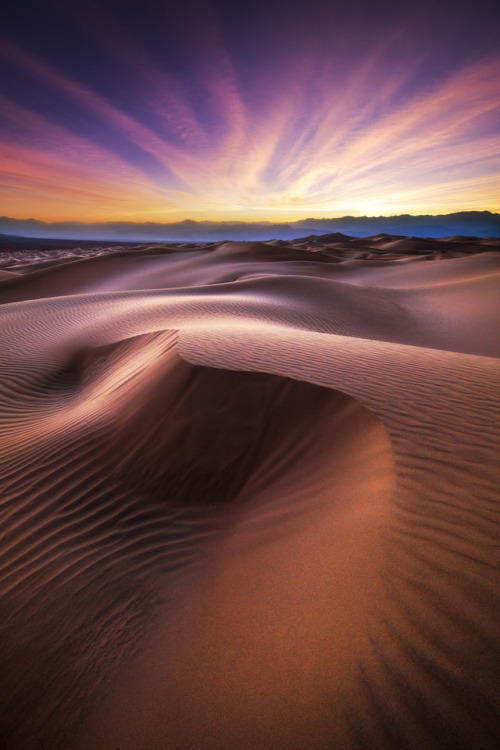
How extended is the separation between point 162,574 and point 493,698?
2119mm

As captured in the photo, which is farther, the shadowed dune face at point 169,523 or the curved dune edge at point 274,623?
the shadowed dune face at point 169,523

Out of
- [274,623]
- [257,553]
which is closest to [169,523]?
[257,553]

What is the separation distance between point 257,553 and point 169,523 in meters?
1.02

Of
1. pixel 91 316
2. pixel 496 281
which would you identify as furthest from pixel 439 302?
pixel 91 316

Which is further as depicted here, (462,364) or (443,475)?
(462,364)

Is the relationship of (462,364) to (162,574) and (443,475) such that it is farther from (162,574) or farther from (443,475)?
(162,574)

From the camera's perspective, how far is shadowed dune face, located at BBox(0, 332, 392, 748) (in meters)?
2.01

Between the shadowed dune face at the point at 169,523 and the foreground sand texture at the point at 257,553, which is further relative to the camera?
the shadowed dune face at the point at 169,523

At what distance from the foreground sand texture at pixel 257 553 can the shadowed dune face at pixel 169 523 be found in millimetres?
15

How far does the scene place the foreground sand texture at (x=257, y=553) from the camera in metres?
1.51

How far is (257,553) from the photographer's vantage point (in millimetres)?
2434

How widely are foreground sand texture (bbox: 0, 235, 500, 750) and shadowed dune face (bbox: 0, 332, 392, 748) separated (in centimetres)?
2

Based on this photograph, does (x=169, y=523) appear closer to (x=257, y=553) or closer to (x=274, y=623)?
(x=257, y=553)

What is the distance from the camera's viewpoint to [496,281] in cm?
1562
